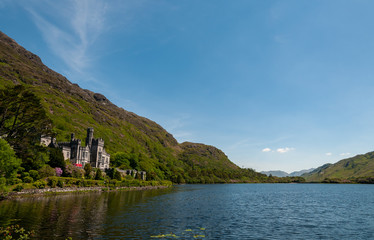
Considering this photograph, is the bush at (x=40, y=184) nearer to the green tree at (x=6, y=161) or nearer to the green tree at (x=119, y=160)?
the green tree at (x=6, y=161)

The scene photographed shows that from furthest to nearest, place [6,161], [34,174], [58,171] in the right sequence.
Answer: [58,171], [34,174], [6,161]

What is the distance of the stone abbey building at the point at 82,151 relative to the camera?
110 metres

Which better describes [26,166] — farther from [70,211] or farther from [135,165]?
[135,165]

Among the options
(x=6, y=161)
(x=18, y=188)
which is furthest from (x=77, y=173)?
(x=6, y=161)

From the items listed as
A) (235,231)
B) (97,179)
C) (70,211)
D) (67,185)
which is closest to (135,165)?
(97,179)

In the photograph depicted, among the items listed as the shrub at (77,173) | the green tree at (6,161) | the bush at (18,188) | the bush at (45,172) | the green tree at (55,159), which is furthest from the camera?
the shrub at (77,173)

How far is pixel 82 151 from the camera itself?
116 m

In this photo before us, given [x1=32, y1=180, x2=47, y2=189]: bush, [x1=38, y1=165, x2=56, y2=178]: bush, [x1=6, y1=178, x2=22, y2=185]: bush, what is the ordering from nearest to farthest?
[x1=6, y1=178, x2=22, y2=185]: bush → [x1=32, y1=180, x2=47, y2=189]: bush → [x1=38, y1=165, x2=56, y2=178]: bush

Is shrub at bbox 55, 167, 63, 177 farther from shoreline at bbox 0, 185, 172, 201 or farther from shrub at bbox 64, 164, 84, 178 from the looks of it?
shoreline at bbox 0, 185, 172, 201

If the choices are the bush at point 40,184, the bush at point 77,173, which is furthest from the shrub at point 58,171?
the bush at point 40,184

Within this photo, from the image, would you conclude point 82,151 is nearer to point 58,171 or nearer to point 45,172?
point 58,171

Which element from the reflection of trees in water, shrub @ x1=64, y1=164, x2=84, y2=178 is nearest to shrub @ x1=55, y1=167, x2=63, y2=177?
shrub @ x1=64, y1=164, x2=84, y2=178

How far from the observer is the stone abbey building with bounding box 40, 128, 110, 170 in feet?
362

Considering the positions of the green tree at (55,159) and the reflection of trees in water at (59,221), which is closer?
the reflection of trees in water at (59,221)
